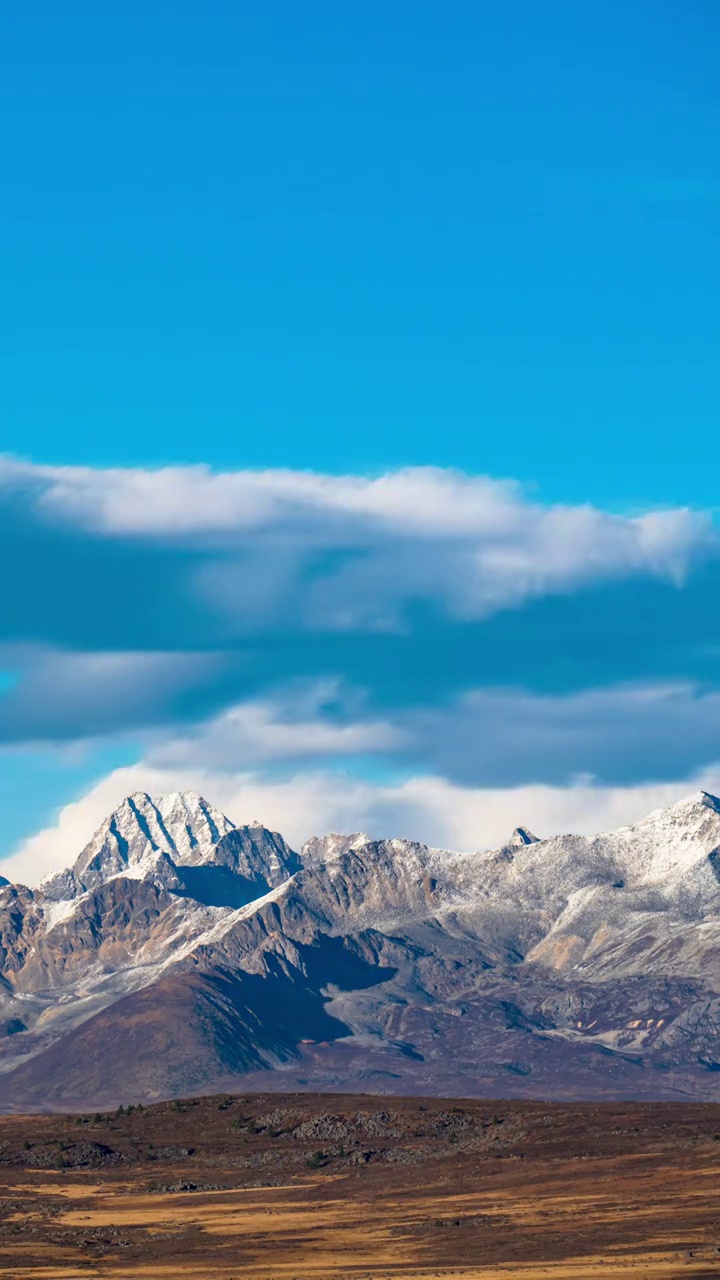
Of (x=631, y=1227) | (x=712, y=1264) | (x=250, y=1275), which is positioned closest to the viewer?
(x=712, y=1264)

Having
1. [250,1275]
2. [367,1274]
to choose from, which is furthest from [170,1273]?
[367,1274]

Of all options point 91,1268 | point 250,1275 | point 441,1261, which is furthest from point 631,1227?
point 91,1268

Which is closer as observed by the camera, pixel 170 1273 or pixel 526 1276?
A: pixel 526 1276

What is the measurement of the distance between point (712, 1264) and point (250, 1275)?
44729 millimetres

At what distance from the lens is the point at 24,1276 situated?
191375 millimetres

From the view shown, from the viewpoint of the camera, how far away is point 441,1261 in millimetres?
190500

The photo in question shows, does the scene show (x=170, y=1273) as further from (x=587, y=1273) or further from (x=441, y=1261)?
(x=587, y=1273)

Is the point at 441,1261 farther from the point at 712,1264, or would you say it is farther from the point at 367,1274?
the point at 712,1264

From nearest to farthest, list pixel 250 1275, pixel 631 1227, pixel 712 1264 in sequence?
pixel 712 1264 < pixel 250 1275 < pixel 631 1227

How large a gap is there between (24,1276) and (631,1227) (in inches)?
2424

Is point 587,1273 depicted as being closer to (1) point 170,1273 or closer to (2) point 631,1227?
(2) point 631,1227

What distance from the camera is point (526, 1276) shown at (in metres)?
174

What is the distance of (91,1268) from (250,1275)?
2025 centimetres

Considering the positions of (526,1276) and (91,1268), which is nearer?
(526,1276)
